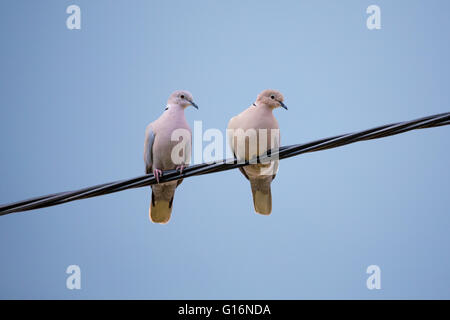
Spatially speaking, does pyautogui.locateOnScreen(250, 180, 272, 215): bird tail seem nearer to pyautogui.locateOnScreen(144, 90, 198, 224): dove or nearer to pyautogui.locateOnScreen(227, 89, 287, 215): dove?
pyautogui.locateOnScreen(227, 89, 287, 215): dove

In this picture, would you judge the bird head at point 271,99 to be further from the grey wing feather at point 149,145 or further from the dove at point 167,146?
the grey wing feather at point 149,145

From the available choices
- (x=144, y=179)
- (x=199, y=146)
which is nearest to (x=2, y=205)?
(x=144, y=179)

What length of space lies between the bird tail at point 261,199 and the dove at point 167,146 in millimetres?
732

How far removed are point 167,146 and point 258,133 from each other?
0.79 metres

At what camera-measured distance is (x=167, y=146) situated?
17.0ft

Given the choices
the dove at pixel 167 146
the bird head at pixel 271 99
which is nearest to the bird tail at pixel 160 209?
the dove at pixel 167 146

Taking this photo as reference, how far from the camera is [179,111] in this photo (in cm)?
534

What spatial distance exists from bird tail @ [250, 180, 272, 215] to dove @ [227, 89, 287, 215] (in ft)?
0.23

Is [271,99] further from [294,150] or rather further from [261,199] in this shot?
[294,150]

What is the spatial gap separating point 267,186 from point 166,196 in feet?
3.12

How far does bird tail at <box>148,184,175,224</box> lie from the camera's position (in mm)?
5512

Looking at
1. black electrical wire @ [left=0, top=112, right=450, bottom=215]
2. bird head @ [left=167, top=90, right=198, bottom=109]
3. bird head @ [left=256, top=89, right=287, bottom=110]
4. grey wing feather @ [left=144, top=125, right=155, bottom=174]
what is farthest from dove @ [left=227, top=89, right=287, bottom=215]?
black electrical wire @ [left=0, top=112, right=450, bottom=215]

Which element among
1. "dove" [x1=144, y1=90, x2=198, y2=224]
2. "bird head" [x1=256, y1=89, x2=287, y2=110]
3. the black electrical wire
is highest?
"bird head" [x1=256, y1=89, x2=287, y2=110]

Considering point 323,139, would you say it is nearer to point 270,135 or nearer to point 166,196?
point 270,135
